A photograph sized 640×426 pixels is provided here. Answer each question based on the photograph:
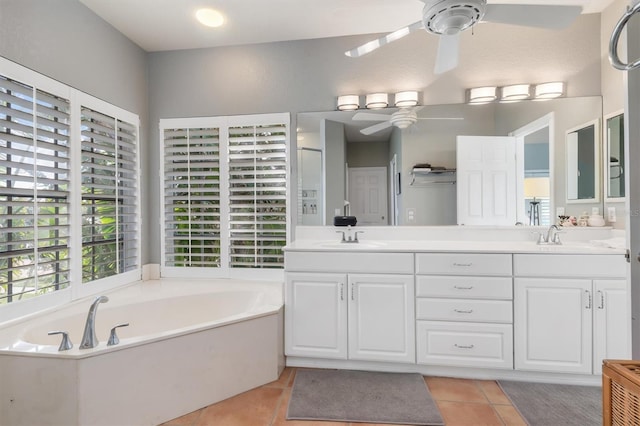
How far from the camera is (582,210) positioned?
2547 millimetres

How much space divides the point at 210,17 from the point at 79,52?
987mm

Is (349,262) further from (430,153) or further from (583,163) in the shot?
(583,163)

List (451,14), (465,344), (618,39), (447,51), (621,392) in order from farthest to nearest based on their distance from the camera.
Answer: (465,344)
(447,51)
(451,14)
(618,39)
(621,392)

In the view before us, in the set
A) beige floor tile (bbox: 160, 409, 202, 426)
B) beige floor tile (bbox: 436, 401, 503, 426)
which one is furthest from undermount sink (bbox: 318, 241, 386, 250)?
beige floor tile (bbox: 160, 409, 202, 426)

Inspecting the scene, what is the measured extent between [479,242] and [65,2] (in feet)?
11.7

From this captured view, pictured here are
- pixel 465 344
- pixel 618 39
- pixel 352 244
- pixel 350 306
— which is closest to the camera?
pixel 618 39

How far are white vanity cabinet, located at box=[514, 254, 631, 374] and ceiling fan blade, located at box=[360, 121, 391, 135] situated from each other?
1419 mm

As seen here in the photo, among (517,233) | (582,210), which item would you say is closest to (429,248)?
(517,233)

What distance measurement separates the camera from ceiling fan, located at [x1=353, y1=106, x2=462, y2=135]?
2703mm

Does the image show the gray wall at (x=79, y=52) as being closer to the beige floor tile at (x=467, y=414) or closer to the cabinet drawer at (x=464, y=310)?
the cabinet drawer at (x=464, y=310)

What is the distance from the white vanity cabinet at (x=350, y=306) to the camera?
220 centimetres

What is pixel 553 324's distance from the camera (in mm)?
2059

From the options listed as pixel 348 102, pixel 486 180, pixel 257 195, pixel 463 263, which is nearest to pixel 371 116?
pixel 348 102

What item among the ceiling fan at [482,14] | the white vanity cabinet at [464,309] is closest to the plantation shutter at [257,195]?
the white vanity cabinet at [464,309]
